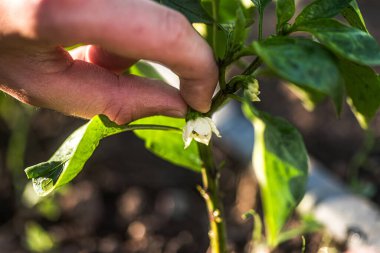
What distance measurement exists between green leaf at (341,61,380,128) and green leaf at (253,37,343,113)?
12cm

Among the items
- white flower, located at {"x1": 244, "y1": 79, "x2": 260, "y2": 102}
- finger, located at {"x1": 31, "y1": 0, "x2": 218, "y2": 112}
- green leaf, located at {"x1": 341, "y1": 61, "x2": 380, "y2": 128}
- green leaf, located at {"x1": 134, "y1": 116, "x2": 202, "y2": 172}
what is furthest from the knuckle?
green leaf, located at {"x1": 134, "y1": 116, "x2": 202, "y2": 172}

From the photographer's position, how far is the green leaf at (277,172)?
62 cm

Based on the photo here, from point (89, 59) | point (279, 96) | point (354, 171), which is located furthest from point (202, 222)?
point (89, 59)

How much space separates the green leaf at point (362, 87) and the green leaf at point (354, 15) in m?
0.06

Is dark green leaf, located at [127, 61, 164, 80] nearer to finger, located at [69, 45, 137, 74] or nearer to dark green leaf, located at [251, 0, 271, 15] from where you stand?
finger, located at [69, 45, 137, 74]

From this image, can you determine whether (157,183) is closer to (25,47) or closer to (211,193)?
(211,193)

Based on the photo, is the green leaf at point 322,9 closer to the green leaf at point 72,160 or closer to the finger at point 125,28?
the finger at point 125,28

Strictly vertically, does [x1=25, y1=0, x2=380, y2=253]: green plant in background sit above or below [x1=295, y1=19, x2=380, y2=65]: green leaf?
below

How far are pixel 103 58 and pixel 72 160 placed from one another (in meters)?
0.24

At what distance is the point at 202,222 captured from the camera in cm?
170

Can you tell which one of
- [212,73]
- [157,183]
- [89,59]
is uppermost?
[212,73]

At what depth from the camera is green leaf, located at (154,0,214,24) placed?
0.75 metres

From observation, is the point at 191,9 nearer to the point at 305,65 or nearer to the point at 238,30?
the point at 238,30

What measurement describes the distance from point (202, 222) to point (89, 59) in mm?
867
